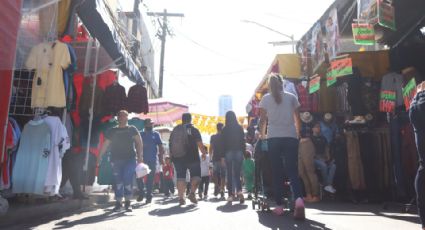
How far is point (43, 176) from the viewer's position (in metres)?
Answer: 5.93

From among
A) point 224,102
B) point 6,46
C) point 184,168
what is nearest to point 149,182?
point 184,168

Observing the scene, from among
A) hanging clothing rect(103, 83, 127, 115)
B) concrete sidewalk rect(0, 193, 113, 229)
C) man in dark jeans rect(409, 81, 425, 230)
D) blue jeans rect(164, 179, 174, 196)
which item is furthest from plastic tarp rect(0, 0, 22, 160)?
blue jeans rect(164, 179, 174, 196)

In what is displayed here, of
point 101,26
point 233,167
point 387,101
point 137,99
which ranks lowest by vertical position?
point 233,167

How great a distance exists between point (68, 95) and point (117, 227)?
2.76 m

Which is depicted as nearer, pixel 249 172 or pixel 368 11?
pixel 368 11

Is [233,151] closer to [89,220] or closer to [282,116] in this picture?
[282,116]

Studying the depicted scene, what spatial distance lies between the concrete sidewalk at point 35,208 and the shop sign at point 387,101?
235 inches

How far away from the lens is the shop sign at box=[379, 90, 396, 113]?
26.1 feet

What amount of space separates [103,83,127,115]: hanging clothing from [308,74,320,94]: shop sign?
4573 mm

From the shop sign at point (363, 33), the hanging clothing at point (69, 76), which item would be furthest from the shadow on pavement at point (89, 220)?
the shop sign at point (363, 33)

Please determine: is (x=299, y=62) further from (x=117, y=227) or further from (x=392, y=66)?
(x=117, y=227)

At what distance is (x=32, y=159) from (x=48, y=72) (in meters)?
1.44

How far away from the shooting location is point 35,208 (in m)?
5.75

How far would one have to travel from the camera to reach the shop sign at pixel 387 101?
7961 mm
